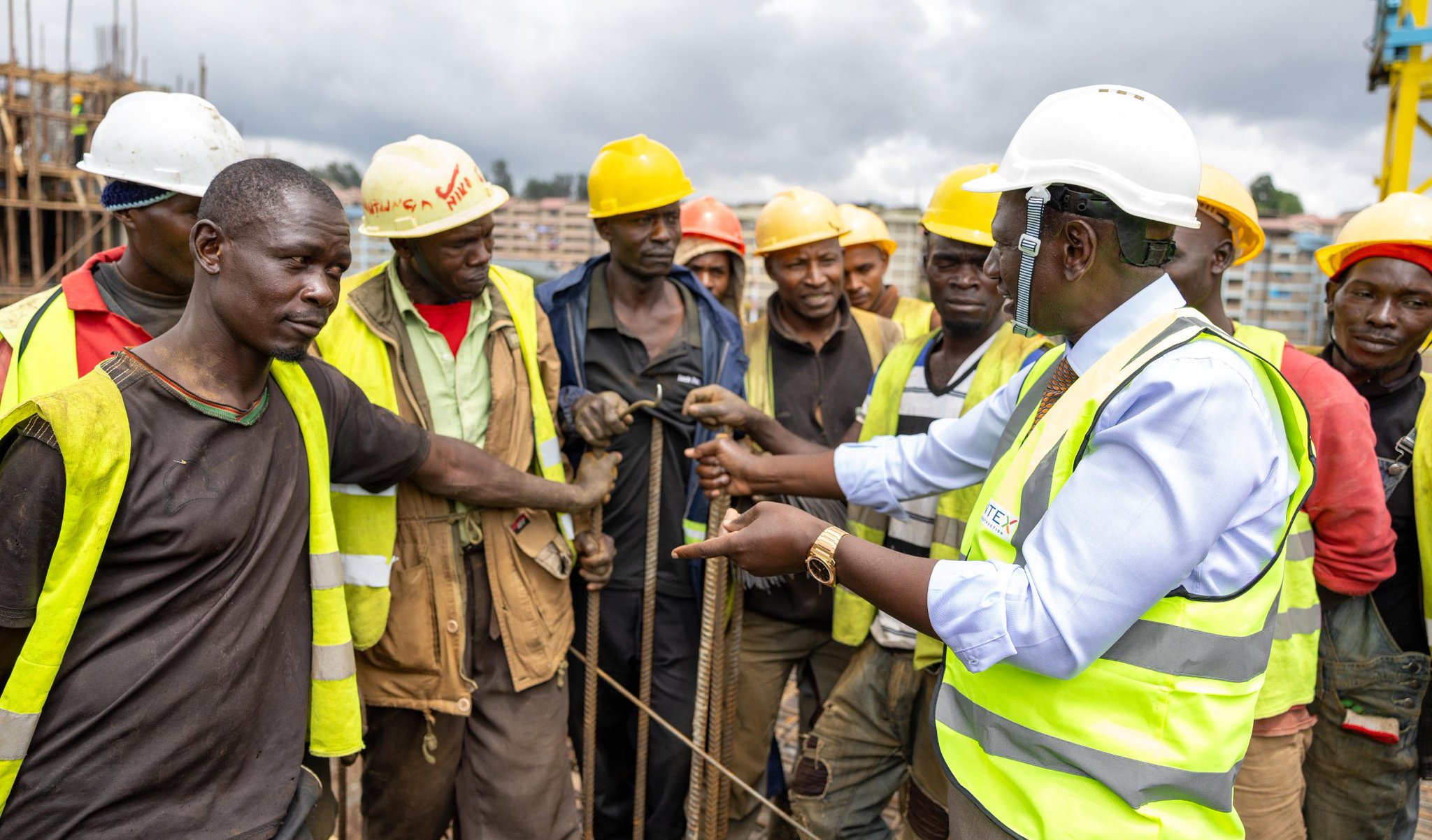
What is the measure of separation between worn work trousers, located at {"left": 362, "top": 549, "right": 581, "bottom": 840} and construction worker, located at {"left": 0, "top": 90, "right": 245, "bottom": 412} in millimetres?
1373

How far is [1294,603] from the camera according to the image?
2.97m

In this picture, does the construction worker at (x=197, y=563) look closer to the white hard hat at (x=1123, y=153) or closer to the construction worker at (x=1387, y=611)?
A: the white hard hat at (x=1123, y=153)

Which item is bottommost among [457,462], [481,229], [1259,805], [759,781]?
[759,781]

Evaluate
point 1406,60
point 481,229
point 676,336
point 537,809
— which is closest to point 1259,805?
point 537,809

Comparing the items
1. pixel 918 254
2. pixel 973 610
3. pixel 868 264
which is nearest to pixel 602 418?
pixel 973 610

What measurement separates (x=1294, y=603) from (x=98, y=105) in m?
26.0

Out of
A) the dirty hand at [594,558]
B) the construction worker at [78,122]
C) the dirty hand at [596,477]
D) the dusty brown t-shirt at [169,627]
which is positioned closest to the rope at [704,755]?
the dirty hand at [594,558]

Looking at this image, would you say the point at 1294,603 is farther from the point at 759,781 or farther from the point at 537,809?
the point at 537,809

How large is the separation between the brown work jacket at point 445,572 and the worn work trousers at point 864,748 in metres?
1.15

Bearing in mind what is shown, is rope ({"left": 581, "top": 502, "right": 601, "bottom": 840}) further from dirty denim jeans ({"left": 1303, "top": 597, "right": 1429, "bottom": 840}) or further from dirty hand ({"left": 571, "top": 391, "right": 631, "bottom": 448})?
dirty denim jeans ({"left": 1303, "top": 597, "right": 1429, "bottom": 840})

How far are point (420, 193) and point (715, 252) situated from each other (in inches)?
114

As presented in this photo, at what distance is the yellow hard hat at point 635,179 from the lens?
13.6 ft

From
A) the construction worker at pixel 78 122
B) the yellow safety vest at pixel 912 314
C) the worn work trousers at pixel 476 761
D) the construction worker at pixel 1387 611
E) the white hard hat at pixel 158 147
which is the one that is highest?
the construction worker at pixel 78 122

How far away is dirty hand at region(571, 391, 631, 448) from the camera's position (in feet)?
11.6
